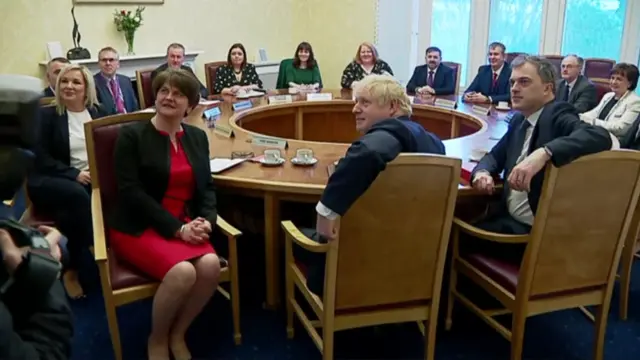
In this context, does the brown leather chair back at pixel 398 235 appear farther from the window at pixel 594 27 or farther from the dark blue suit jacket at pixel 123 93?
the window at pixel 594 27

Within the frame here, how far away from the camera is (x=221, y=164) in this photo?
2.69m

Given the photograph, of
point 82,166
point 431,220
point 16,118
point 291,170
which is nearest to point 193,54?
point 82,166

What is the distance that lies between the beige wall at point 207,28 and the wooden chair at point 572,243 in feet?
14.2

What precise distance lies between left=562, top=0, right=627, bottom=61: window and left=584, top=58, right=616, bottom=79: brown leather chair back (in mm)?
895

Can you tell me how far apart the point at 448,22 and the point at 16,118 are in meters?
6.96

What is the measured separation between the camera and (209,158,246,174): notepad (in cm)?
260

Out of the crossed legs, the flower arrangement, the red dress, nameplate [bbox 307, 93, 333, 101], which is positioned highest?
the flower arrangement

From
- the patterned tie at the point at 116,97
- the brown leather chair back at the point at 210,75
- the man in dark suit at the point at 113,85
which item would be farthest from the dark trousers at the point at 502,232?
the brown leather chair back at the point at 210,75

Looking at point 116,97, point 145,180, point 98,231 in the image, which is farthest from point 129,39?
point 98,231

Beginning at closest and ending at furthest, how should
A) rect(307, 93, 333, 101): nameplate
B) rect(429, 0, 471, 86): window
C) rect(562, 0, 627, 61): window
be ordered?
rect(307, 93, 333, 101): nameplate, rect(562, 0, 627, 61): window, rect(429, 0, 471, 86): window

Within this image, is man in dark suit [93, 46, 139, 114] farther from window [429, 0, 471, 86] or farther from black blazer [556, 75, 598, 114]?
window [429, 0, 471, 86]

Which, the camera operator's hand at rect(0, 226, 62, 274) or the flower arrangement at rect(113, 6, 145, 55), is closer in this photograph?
the camera operator's hand at rect(0, 226, 62, 274)

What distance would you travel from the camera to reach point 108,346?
2461 mm

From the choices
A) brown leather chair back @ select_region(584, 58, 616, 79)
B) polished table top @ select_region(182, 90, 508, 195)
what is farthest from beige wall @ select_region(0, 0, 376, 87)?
brown leather chair back @ select_region(584, 58, 616, 79)
